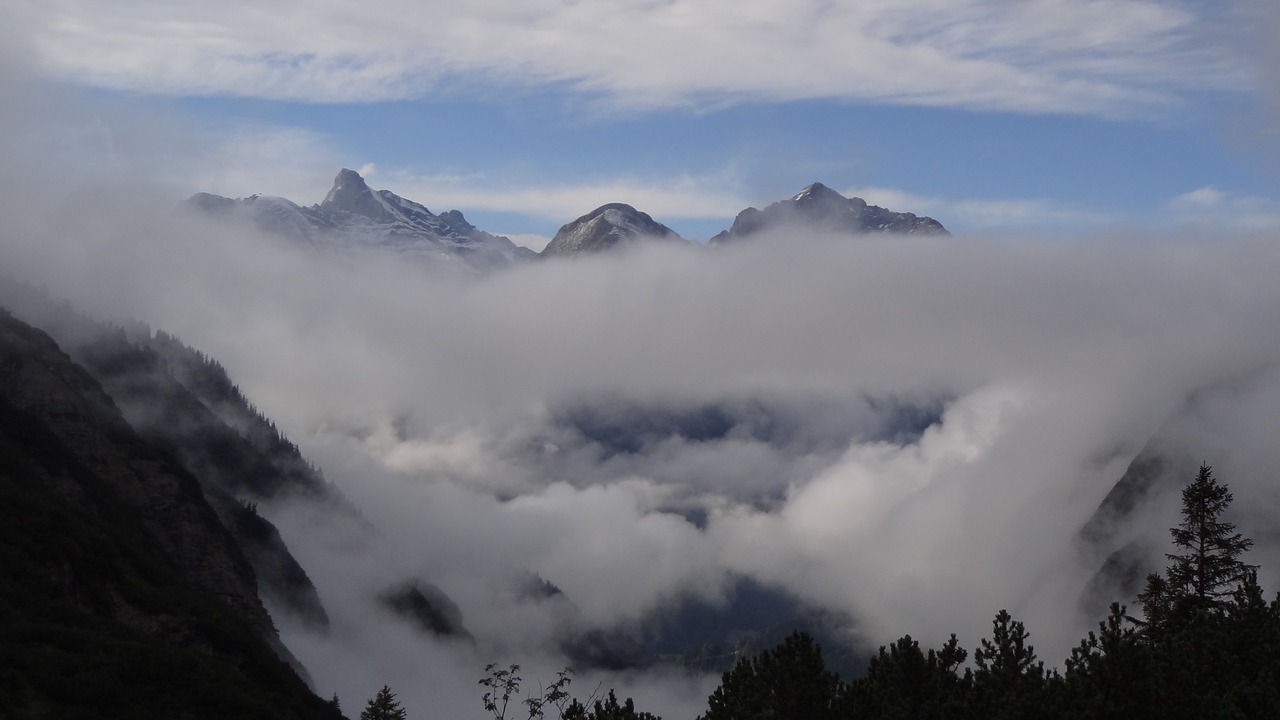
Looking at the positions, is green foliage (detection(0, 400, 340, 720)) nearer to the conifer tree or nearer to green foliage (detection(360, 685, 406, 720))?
green foliage (detection(360, 685, 406, 720))

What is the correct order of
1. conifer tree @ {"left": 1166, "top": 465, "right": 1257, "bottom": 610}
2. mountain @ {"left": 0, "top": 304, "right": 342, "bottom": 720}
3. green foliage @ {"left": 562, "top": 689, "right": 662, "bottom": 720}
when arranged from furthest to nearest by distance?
mountain @ {"left": 0, "top": 304, "right": 342, "bottom": 720}
conifer tree @ {"left": 1166, "top": 465, "right": 1257, "bottom": 610}
green foliage @ {"left": 562, "top": 689, "right": 662, "bottom": 720}

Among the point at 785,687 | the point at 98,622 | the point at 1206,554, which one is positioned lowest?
the point at 785,687

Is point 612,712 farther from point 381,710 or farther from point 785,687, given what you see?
point 381,710

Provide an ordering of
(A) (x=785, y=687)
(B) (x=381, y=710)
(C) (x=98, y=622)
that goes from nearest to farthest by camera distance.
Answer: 1. (A) (x=785, y=687)
2. (C) (x=98, y=622)
3. (B) (x=381, y=710)

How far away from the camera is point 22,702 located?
91.6 metres

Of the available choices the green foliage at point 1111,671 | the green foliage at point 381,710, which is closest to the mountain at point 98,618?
the green foliage at point 381,710

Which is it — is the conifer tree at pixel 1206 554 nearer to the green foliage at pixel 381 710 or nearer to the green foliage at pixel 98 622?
the green foliage at pixel 98 622

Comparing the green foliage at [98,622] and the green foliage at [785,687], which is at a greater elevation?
the green foliage at [98,622]

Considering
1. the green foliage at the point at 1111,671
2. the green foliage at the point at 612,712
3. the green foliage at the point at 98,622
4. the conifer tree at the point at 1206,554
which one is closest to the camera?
the green foliage at the point at 1111,671

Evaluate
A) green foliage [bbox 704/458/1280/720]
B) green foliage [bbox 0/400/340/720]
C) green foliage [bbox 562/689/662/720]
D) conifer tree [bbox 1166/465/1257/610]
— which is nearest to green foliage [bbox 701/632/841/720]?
green foliage [bbox 704/458/1280/720]

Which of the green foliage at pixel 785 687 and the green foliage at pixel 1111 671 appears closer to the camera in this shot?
the green foliage at pixel 1111 671

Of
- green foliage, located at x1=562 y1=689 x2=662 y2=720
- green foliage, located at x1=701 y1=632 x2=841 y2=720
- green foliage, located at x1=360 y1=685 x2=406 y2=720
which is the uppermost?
green foliage, located at x1=360 y1=685 x2=406 y2=720

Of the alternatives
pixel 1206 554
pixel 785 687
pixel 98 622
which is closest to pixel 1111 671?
pixel 785 687

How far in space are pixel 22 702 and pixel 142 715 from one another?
1116cm
